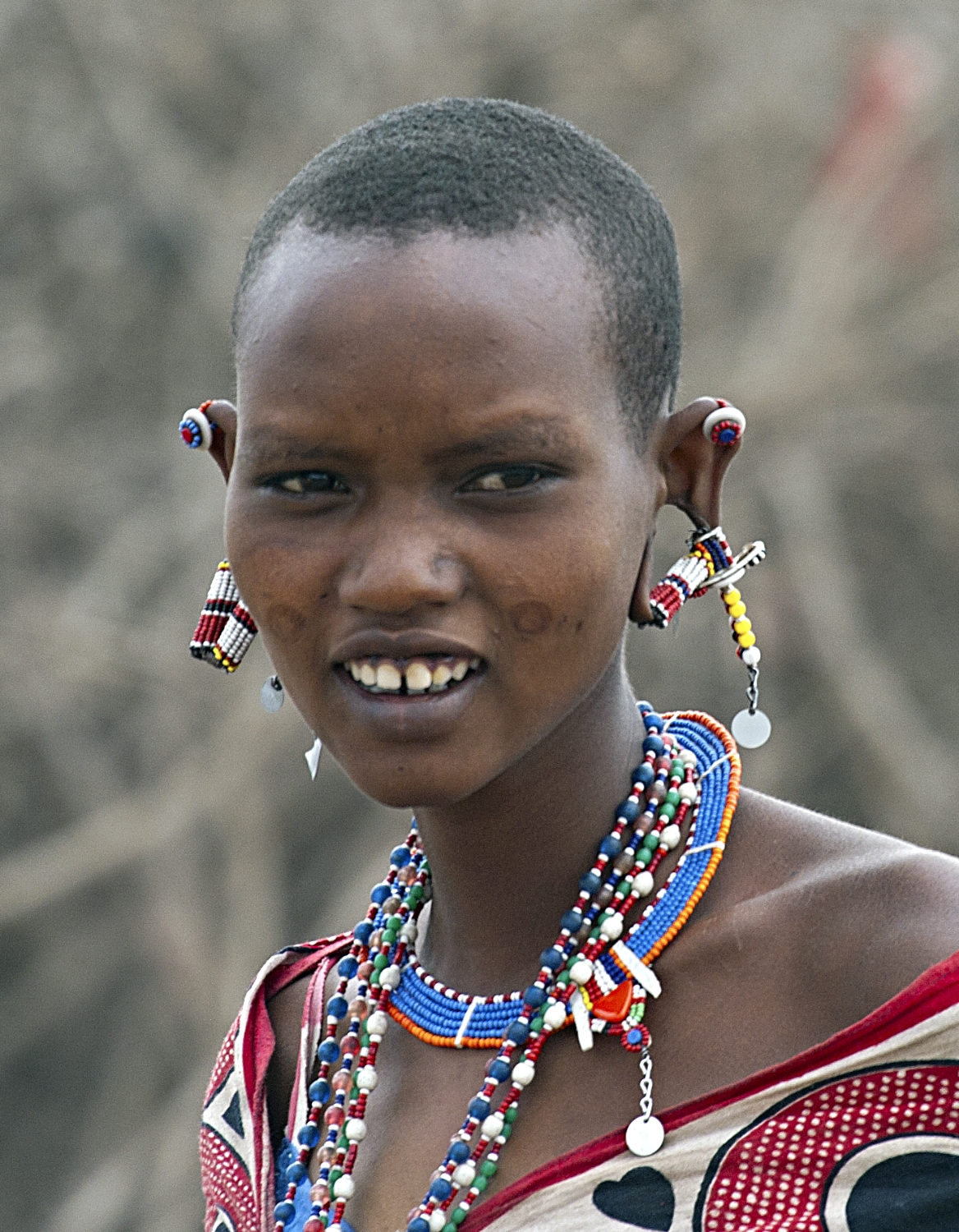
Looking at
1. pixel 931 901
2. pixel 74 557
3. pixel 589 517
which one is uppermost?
pixel 74 557

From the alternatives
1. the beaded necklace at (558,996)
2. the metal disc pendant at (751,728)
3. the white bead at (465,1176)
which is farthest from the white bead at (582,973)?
the metal disc pendant at (751,728)

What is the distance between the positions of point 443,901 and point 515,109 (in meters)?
0.96

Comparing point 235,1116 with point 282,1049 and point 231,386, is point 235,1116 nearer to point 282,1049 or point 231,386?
point 282,1049

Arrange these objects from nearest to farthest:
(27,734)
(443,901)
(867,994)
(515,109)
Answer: (867,994)
(515,109)
(443,901)
(27,734)

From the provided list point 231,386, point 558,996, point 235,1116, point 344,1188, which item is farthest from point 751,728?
point 231,386

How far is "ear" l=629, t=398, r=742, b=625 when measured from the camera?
6.93ft

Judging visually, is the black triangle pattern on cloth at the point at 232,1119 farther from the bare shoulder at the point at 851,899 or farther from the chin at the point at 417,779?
the bare shoulder at the point at 851,899

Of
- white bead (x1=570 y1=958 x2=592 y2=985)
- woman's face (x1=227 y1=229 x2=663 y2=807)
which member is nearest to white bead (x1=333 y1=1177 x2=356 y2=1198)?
white bead (x1=570 y1=958 x2=592 y2=985)

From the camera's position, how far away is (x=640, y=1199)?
1.91m

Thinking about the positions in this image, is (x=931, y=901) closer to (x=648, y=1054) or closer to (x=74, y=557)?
(x=648, y=1054)

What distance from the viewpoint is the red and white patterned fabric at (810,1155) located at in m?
1.82

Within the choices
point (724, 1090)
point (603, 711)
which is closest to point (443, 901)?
point (603, 711)

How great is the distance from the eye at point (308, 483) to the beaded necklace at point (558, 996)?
520 millimetres

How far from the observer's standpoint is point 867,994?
6.19ft
